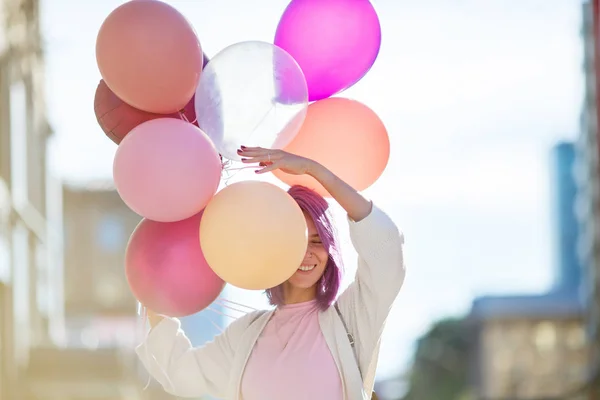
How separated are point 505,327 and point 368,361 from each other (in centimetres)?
4713

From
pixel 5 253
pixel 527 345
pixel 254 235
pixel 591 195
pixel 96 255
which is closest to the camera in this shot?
pixel 254 235

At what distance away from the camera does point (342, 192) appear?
11.0 feet

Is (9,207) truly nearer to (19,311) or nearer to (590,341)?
(19,311)

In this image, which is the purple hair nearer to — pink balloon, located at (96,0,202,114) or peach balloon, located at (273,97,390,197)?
peach balloon, located at (273,97,390,197)

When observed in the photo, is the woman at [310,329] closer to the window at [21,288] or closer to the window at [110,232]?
the window at [21,288]

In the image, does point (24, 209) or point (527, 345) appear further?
point (527, 345)

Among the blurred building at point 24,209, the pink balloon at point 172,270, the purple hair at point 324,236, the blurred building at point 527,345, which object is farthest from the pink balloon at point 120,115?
the blurred building at point 527,345

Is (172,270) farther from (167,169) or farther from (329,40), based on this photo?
(329,40)

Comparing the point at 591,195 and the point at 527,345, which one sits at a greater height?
the point at 591,195

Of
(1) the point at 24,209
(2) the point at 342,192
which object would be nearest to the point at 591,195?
(1) the point at 24,209

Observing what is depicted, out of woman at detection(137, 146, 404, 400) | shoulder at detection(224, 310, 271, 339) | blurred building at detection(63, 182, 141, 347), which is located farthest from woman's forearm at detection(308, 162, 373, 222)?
blurred building at detection(63, 182, 141, 347)

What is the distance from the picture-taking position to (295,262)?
336 cm

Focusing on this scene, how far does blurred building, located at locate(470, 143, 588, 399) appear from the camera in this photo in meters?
46.2

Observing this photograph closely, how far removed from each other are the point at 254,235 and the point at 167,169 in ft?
1.06
